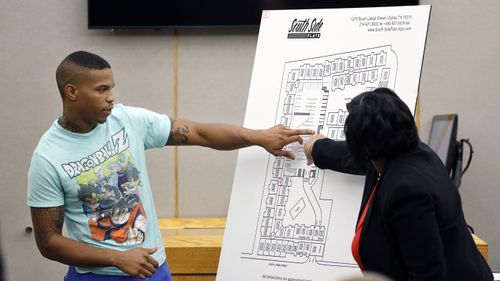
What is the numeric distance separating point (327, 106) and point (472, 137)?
224 centimetres

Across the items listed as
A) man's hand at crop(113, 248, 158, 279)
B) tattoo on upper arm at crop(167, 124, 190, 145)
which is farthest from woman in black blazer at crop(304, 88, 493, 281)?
tattoo on upper arm at crop(167, 124, 190, 145)

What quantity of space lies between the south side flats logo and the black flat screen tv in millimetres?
1738

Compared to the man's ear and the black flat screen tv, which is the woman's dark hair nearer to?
the man's ear

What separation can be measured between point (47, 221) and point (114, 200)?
225 mm

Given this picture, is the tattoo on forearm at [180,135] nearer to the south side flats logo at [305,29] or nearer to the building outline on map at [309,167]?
the building outline on map at [309,167]

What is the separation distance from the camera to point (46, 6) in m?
4.85

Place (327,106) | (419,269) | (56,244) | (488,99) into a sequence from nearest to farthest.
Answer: (419,269), (56,244), (327,106), (488,99)

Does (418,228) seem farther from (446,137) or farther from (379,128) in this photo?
(446,137)

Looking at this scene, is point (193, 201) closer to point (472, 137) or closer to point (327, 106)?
point (472, 137)

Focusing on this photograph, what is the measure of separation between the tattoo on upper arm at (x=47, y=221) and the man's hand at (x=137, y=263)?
→ 0.74ft

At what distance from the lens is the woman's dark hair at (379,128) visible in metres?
2.10

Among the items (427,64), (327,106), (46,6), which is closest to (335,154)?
(327,106)

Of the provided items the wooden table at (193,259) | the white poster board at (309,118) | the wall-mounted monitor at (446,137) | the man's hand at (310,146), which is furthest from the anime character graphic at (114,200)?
the wall-mounted monitor at (446,137)

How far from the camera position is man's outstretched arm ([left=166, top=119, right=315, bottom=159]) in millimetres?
2869
